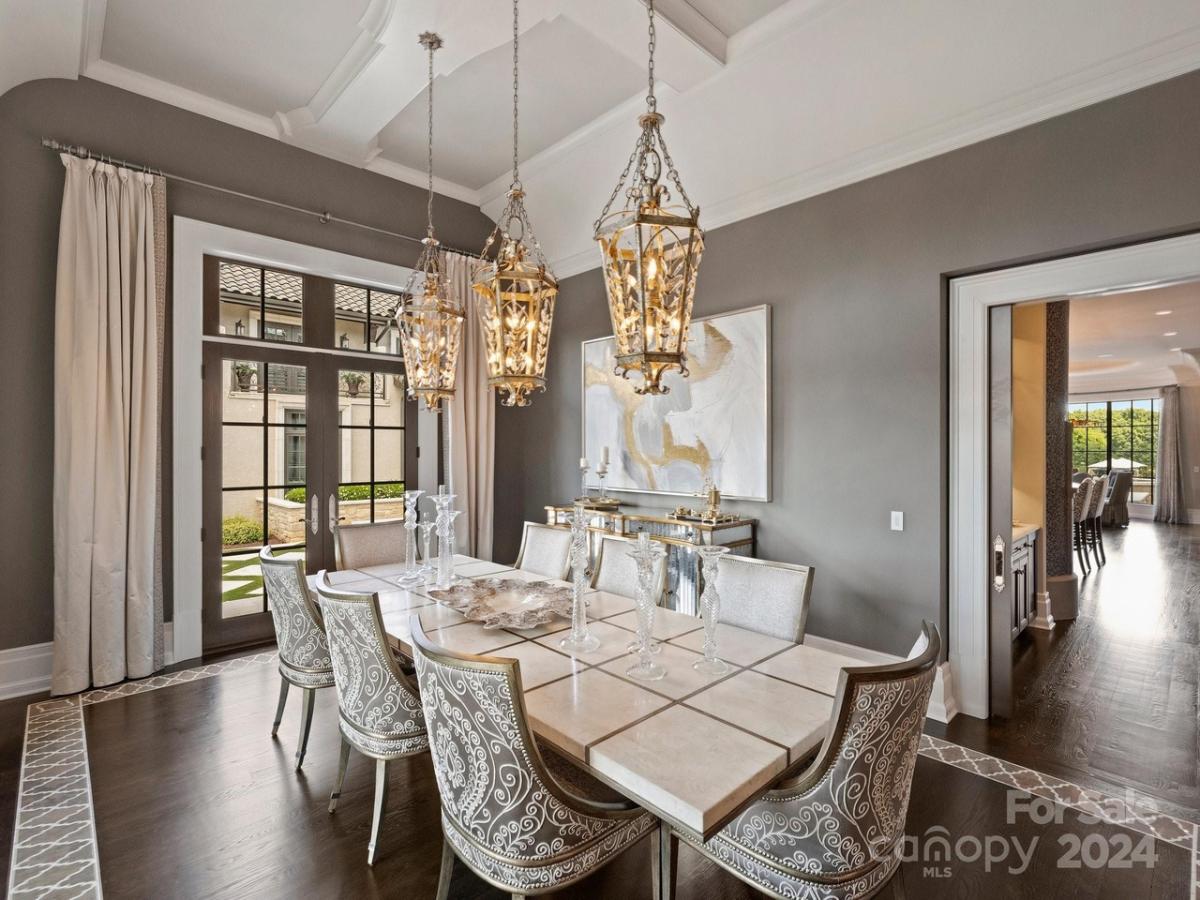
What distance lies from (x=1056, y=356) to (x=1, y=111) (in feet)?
23.7

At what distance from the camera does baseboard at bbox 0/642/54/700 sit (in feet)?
10.9

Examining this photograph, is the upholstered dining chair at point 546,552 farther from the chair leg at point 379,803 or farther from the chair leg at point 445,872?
the chair leg at point 445,872

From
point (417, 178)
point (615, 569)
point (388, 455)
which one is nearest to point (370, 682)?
point (615, 569)

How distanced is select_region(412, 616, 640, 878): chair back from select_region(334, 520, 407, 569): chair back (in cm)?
233

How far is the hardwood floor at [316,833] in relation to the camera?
1900 millimetres

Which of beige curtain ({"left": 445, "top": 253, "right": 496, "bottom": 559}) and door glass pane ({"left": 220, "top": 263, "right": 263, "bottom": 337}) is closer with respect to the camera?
door glass pane ({"left": 220, "top": 263, "right": 263, "bottom": 337})

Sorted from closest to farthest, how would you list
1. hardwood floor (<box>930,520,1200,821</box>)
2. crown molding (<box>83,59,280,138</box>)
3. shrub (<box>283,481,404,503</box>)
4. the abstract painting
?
hardwood floor (<box>930,520,1200,821</box>) → crown molding (<box>83,59,280,138</box>) → the abstract painting → shrub (<box>283,481,404,503</box>)

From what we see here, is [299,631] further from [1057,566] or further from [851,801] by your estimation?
[1057,566]

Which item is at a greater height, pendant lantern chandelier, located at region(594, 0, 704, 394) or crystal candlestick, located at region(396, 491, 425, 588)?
pendant lantern chandelier, located at region(594, 0, 704, 394)

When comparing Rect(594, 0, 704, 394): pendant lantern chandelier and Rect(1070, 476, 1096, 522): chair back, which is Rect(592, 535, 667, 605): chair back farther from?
Rect(1070, 476, 1096, 522): chair back

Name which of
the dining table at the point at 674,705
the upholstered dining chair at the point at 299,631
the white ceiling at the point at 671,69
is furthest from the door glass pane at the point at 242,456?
the dining table at the point at 674,705

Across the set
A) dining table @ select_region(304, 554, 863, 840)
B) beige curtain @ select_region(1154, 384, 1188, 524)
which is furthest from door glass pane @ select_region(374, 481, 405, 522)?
beige curtain @ select_region(1154, 384, 1188, 524)

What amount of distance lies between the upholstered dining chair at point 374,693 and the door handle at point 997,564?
9.44 ft

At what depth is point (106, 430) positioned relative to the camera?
3492 millimetres
